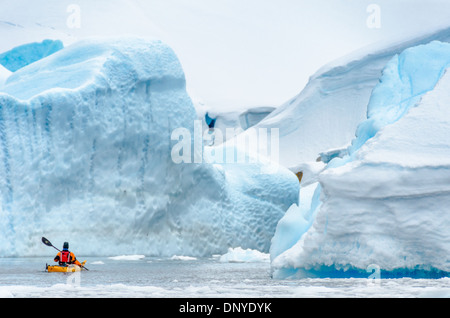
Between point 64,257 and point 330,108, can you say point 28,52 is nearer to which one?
point 330,108

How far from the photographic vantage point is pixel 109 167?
1081cm

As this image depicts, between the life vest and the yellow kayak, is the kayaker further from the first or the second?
the yellow kayak

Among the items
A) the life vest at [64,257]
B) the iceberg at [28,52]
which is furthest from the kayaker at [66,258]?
the iceberg at [28,52]

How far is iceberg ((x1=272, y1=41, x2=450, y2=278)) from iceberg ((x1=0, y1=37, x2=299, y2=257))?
499 cm

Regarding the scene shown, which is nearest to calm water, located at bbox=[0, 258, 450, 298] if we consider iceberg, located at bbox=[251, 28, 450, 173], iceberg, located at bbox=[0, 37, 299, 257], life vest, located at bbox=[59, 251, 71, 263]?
life vest, located at bbox=[59, 251, 71, 263]

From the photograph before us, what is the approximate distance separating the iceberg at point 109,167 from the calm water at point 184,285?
2400mm

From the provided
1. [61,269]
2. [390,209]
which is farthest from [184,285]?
[61,269]

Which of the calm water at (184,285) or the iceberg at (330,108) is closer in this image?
the calm water at (184,285)

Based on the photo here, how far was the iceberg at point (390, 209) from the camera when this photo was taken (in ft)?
18.5

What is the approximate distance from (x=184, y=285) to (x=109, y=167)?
5.45 m

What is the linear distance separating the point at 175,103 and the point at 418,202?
667 centimetres

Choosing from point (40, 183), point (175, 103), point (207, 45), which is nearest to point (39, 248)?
point (40, 183)

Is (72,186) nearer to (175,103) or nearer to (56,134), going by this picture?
(56,134)

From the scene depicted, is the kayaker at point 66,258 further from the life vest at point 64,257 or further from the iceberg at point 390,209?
the iceberg at point 390,209
